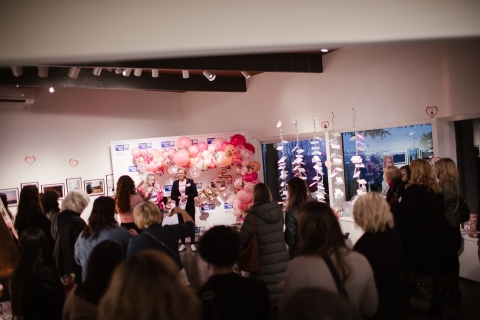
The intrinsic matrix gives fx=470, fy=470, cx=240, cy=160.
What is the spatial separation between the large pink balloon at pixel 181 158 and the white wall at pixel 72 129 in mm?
1660

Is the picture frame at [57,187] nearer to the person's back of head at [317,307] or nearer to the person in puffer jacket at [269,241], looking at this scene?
the person in puffer jacket at [269,241]

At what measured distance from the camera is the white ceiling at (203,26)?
96.9 inches

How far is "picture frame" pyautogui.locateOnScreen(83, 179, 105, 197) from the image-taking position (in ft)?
30.9

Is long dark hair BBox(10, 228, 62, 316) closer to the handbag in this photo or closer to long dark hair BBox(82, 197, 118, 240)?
long dark hair BBox(82, 197, 118, 240)

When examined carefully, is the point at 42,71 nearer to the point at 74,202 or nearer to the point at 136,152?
the point at 136,152

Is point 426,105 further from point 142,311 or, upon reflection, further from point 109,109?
point 109,109

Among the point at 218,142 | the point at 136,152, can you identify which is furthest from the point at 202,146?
the point at 136,152

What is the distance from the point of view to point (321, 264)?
2129mm

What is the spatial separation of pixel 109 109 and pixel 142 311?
902 cm

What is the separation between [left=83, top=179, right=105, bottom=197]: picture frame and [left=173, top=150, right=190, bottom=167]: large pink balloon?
1.74 metres

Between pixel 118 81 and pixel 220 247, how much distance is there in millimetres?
7020

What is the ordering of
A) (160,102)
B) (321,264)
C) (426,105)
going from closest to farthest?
(321,264), (426,105), (160,102)

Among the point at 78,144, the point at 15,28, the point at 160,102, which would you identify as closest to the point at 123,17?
the point at 15,28

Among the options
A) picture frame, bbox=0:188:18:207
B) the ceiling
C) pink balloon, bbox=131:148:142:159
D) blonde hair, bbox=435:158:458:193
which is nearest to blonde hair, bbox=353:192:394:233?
blonde hair, bbox=435:158:458:193
